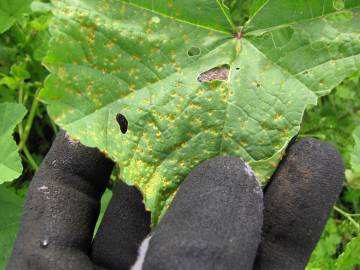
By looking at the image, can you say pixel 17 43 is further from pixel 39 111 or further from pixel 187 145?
pixel 187 145

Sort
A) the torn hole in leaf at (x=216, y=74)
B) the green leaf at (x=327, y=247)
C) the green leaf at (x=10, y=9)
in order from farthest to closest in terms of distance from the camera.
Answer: the green leaf at (x=327, y=247) < the green leaf at (x=10, y=9) < the torn hole in leaf at (x=216, y=74)

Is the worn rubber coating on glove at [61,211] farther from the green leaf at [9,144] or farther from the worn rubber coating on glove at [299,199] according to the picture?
the worn rubber coating on glove at [299,199]

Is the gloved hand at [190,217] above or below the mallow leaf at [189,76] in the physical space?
below

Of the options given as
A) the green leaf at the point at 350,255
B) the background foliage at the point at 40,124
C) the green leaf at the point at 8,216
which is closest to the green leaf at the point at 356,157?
the background foliage at the point at 40,124

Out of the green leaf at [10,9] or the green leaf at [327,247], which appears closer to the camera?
the green leaf at [10,9]

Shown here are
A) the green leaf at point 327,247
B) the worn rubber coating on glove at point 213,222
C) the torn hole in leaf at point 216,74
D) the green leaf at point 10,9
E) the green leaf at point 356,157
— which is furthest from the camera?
the green leaf at point 327,247

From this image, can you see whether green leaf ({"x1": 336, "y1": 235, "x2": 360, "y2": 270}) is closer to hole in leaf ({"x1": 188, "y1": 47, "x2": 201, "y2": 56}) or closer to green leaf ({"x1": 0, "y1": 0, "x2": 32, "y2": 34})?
hole in leaf ({"x1": 188, "y1": 47, "x2": 201, "y2": 56})
